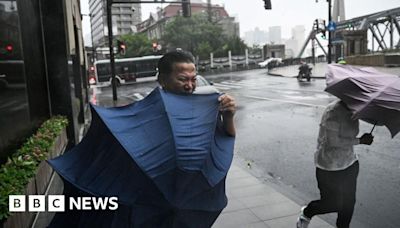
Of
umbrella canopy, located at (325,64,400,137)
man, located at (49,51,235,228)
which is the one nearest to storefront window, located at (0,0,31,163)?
man, located at (49,51,235,228)

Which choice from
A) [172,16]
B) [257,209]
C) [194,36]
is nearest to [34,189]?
[257,209]

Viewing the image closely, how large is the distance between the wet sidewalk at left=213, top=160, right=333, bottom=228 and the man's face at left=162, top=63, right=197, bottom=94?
2.59m

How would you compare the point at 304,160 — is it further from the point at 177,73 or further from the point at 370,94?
the point at 177,73

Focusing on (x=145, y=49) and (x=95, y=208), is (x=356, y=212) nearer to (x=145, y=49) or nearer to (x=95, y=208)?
(x=95, y=208)

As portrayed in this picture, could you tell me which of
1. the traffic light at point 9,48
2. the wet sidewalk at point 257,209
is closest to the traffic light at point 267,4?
the wet sidewalk at point 257,209

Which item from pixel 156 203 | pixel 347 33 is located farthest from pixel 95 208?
pixel 347 33

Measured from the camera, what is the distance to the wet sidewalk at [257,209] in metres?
4.40

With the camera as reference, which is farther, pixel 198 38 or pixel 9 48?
pixel 198 38

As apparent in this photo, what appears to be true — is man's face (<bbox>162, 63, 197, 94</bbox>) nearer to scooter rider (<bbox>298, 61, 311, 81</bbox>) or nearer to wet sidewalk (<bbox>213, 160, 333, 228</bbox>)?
wet sidewalk (<bbox>213, 160, 333, 228</bbox>)

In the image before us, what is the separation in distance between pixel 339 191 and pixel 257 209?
4.78 ft

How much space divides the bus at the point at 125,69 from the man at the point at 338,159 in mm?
39323

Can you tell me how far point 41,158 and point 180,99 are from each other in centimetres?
256

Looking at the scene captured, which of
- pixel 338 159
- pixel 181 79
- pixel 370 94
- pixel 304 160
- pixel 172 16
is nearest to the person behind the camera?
pixel 181 79

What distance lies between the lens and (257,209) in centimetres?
485
